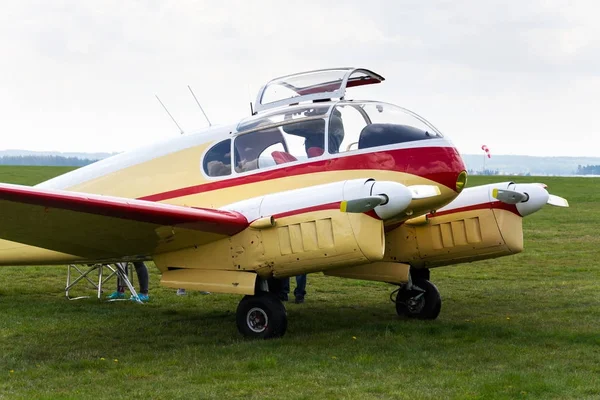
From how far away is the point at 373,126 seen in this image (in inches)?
384

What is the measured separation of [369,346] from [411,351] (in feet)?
1.75

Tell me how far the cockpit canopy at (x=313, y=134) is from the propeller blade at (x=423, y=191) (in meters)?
0.68

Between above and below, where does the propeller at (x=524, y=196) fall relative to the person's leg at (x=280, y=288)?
above

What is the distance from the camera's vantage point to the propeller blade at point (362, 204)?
8.45m

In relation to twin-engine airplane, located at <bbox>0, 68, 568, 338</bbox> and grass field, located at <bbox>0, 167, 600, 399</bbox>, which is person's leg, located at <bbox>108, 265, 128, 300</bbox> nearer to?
grass field, located at <bbox>0, 167, 600, 399</bbox>

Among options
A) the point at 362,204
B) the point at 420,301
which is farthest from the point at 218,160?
the point at 420,301

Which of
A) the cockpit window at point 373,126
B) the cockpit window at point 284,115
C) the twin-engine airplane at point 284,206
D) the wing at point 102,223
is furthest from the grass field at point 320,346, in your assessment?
the cockpit window at point 284,115

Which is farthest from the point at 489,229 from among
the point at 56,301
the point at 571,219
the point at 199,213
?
the point at 571,219

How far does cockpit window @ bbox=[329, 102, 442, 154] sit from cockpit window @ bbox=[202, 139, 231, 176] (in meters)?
1.43

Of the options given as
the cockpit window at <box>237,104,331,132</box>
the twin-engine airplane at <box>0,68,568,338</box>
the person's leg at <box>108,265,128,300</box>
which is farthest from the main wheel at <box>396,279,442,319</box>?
the person's leg at <box>108,265,128,300</box>

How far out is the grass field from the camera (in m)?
7.51

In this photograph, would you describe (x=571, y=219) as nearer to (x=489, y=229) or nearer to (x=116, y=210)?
(x=489, y=229)

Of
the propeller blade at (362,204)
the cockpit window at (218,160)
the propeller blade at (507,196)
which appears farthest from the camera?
the cockpit window at (218,160)

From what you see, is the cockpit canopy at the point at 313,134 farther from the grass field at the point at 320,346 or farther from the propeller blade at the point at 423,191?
the grass field at the point at 320,346
